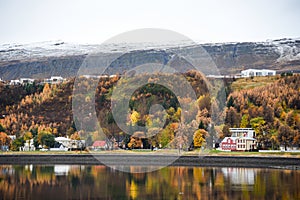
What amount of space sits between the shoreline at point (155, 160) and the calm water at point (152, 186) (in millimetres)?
12202

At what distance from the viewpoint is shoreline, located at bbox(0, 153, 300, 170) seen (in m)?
54.2

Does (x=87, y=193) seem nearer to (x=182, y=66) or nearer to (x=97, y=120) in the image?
(x=97, y=120)

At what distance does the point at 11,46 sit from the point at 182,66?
38406 mm

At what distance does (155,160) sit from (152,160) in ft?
2.16

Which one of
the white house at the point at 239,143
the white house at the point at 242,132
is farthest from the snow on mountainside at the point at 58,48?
the white house at the point at 239,143

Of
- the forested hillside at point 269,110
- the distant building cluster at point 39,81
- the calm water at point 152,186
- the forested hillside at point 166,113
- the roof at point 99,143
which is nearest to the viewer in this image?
the calm water at point 152,186

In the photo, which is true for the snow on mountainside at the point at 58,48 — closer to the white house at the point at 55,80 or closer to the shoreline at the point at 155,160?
the white house at the point at 55,80

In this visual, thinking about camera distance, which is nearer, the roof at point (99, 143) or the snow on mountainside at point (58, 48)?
the roof at point (99, 143)

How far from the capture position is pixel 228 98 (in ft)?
256

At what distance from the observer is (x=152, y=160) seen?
6078cm

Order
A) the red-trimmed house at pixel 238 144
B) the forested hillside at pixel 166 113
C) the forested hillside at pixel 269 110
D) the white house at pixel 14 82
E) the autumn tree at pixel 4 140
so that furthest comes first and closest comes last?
the white house at pixel 14 82 → the autumn tree at pixel 4 140 → the forested hillside at pixel 166 113 → the forested hillside at pixel 269 110 → the red-trimmed house at pixel 238 144

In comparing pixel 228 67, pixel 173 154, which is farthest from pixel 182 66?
pixel 173 154

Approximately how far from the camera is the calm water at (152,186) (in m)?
29.6

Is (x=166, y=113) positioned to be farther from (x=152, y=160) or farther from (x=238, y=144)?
(x=152, y=160)
